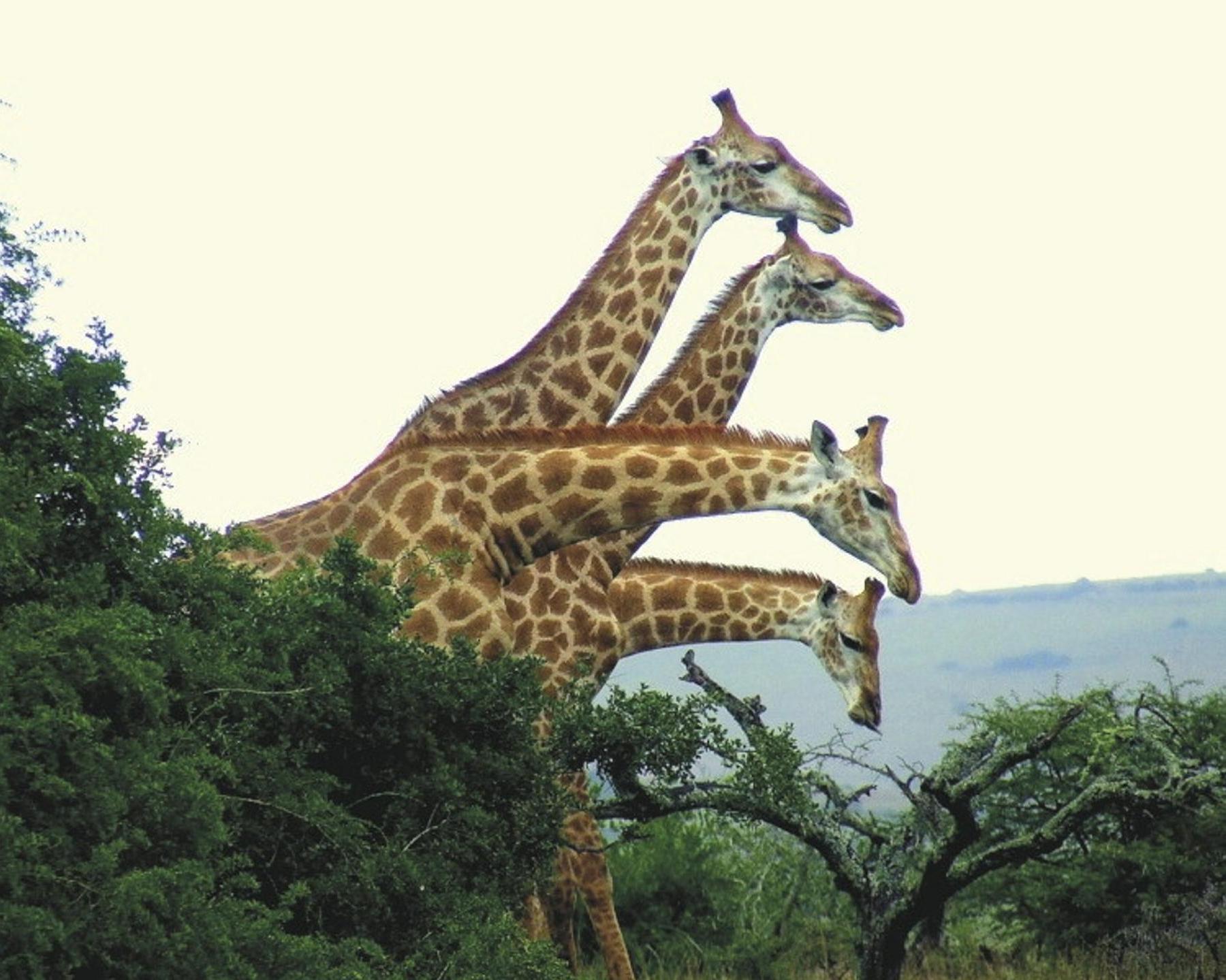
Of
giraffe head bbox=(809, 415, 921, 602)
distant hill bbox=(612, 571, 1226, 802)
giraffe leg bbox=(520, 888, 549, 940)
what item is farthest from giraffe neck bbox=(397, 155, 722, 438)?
distant hill bbox=(612, 571, 1226, 802)

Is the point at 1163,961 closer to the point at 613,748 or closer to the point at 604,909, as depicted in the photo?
the point at 604,909

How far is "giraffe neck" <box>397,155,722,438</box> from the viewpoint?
15.1 metres

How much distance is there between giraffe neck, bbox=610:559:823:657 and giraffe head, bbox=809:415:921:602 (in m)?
1.77

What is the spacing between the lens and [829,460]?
546 inches

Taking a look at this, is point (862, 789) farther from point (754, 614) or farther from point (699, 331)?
Result: point (699, 331)

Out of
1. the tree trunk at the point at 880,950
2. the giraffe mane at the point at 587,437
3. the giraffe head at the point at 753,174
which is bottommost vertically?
the tree trunk at the point at 880,950

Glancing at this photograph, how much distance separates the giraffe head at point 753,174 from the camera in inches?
661

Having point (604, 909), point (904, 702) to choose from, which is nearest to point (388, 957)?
point (604, 909)

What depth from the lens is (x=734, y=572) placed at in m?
16.5

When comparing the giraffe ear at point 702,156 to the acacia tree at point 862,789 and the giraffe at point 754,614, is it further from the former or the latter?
the acacia tree at point 862,789

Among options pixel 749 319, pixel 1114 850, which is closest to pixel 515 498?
pixel 749 319

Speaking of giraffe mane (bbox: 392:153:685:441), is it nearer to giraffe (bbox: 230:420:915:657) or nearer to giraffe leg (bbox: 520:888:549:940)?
giraffe (bbox: 230:420:915:657)

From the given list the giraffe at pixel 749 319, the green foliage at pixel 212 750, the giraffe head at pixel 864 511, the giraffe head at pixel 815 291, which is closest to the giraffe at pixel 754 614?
the giraffe at pixel 749 319

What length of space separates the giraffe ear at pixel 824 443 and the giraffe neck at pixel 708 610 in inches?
93.1
